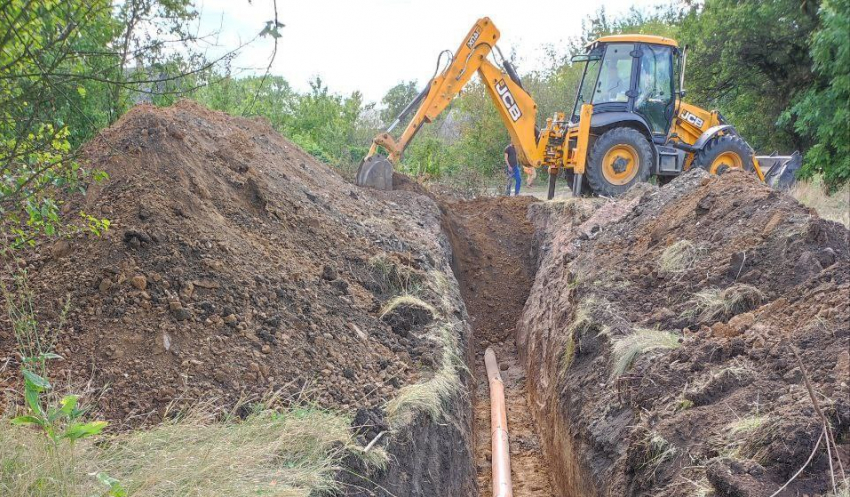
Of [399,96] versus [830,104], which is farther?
[399,96]

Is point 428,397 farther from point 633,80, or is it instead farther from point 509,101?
point 633,80

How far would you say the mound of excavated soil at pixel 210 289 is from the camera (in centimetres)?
436

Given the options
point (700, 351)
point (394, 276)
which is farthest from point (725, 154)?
point (700, 351)

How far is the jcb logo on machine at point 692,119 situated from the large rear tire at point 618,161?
1.34 meters

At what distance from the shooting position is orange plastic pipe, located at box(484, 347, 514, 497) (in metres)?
5.92

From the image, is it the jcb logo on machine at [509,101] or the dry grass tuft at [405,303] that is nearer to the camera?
the dry grass tuft at [405,303]

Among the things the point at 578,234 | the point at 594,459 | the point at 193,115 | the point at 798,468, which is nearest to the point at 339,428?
the point at 594,459

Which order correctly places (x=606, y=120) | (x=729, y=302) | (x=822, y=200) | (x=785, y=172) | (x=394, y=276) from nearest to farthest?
1. (x=729, y=302)
2. (x=394, y=276)
3. (x=822, y=200)
4. (x=606, y=120)
5. (x=785, y=172)

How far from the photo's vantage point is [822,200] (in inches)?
387

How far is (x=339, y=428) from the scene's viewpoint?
13.8 feet

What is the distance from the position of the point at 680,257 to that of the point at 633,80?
634 cm

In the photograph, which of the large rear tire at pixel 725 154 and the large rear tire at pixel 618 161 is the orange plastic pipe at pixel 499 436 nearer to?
the large rear tire at pixel 618 161

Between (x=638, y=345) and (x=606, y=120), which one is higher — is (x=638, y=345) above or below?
below

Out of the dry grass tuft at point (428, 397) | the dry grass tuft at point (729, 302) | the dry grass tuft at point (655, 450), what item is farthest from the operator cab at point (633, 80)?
→ the dry grass tuft at point (655, 450)
